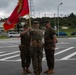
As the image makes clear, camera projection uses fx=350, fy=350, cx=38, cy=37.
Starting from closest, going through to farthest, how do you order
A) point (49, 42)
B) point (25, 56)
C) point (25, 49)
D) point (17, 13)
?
point (17, 13)
point (25, 49)
point (25, 56)
point (49, 42)

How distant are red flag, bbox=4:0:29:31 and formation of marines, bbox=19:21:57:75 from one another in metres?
0.43

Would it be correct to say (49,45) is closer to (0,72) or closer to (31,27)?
(31,27)

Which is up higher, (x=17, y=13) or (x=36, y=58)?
(x=17, y=13)

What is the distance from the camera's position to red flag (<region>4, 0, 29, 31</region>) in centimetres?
1151

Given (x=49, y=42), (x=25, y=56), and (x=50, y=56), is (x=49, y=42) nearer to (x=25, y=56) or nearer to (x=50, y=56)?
(x=50, y=56)

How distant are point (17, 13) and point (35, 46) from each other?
134cm

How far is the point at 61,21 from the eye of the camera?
16725cm

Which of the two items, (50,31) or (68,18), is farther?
(68,18)

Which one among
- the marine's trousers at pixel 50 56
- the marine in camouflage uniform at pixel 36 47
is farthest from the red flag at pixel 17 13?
the marine's trousers at pixel 50 56

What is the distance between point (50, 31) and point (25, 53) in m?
1.16

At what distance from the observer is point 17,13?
38.0ft

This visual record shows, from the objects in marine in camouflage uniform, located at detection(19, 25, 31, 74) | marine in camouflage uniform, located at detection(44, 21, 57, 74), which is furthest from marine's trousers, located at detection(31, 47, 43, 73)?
marine in camouflage uniform, located at detection(44, 21, 57, 74)

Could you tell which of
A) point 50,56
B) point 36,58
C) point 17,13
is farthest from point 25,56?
point 17,13

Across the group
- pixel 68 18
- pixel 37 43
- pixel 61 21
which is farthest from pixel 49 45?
pixel 68 18
